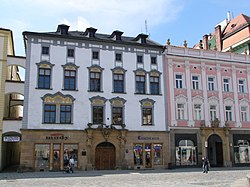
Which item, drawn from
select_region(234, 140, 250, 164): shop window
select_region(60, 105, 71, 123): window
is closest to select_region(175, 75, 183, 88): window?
select_region(234, 140, 250, 164): shop window

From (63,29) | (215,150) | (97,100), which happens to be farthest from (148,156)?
(63,29)

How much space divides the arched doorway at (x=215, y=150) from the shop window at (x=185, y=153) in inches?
107

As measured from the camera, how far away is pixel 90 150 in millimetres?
31797

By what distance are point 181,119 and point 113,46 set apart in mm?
11250

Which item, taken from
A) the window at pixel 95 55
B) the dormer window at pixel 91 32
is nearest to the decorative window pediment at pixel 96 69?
the window at pixel 95 55

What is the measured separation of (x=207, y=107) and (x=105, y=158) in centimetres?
1367

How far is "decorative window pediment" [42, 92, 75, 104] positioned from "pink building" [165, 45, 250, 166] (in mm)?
11251

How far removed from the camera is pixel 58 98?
31750mm

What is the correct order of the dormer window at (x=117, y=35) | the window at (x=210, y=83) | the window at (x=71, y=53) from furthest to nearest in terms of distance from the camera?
1. the window at (x=210, y=83)
2. the dormer window at (x=117, y=35)
3. the window at (x=71, y=53)

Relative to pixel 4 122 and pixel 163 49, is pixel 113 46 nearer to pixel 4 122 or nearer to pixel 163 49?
pixel 163 49

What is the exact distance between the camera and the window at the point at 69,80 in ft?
107

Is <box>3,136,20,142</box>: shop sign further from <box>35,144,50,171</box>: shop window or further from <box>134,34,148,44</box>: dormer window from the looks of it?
<box>134,34,148,44</box>: dormer window

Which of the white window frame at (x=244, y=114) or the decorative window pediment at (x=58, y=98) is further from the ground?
the decorative window pediment at (x=58, y=98)

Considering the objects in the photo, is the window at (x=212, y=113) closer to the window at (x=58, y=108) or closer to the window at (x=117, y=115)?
the window at (x=117, y=115)
